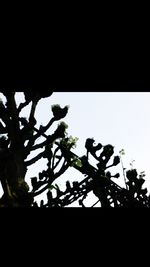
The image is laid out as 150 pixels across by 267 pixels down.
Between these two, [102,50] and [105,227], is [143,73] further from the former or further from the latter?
[105,227]

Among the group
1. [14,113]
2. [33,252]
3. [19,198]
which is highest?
[14,113]

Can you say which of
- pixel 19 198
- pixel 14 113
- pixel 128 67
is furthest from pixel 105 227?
pixel 14 113

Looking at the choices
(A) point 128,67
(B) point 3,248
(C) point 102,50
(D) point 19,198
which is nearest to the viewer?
(B) point 3,248

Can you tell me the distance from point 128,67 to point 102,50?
167 millimetres

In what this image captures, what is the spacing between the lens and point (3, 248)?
24.7 inches

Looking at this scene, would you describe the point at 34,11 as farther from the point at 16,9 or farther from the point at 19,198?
the point at 19,198

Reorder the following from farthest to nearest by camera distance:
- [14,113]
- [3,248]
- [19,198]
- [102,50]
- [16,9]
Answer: [14,113]
[19,198]
[102,50]
[16,9]
[3,248]

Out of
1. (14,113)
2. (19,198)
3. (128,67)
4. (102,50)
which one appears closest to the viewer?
(102,50)

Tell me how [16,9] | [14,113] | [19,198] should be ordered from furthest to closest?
[14,113]
[19,198]
[16,9]

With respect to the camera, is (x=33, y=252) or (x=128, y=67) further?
(x=128, y=67)

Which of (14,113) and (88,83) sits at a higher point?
(14,113)

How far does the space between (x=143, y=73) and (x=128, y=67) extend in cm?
9

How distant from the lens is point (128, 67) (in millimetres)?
1185

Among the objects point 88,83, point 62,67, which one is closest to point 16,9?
point 62,67
